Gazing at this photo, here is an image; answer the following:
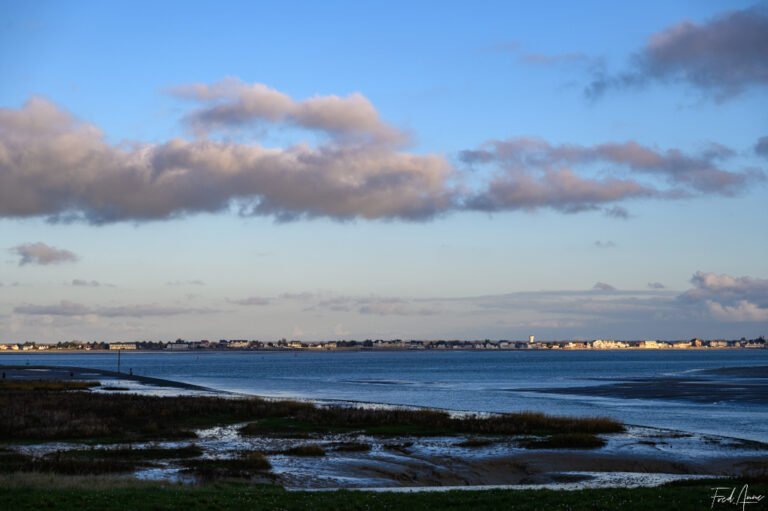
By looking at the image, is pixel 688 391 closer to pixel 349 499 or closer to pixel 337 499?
pixel 349 499

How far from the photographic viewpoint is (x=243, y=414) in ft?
214

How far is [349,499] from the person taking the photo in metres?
26.0

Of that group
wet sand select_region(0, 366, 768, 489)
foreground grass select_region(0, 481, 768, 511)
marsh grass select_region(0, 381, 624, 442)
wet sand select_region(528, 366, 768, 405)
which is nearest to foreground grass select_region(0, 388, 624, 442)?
marsh grass select_region(0, 381, 624, 442)

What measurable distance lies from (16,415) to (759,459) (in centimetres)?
4698

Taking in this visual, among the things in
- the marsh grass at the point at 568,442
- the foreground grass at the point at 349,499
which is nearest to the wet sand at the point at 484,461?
the marsh grass at the point at 568,442

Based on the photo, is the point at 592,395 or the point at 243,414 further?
the point at 592,395

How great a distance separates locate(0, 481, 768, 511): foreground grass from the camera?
77.3ft

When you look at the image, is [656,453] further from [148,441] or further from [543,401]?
[543,401]

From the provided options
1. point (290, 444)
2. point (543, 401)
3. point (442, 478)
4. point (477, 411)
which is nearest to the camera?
point (442, 478)

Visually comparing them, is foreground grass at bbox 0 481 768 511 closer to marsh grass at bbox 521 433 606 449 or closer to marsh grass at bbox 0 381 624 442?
marsh grass at bbox 521 433 606 449

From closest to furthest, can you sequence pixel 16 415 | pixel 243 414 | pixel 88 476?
pixel 88 476, pixel 16 415, pixel 243 414

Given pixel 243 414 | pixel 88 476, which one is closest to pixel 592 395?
pixel 243 414

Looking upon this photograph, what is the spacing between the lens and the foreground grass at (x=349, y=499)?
23.5 metres

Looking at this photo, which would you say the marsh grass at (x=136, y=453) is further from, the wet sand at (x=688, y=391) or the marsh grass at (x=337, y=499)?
the wet sand at (x=688, y=391)
